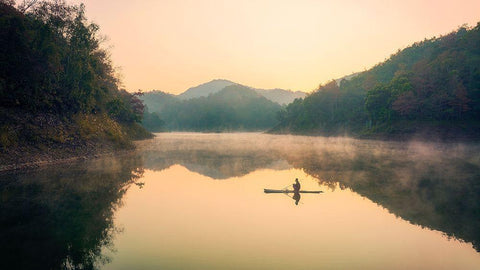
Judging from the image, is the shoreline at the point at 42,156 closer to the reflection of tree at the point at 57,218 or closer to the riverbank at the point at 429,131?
the reflection of tree at the point at 57,218

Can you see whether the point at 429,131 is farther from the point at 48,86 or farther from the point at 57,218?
the point at 57,218

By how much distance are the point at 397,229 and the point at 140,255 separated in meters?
11.1

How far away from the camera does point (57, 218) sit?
50.9 ft

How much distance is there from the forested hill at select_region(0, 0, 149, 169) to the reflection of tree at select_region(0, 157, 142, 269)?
29.8 feet

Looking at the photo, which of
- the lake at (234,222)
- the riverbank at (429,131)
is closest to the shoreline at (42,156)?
the lake at (234,222)

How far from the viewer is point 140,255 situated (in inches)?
449

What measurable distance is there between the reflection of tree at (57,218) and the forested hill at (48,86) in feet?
29.8

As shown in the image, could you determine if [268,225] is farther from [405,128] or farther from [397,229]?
[405,128]

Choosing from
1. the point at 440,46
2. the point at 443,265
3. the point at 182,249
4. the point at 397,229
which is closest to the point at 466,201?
the point at 397,229

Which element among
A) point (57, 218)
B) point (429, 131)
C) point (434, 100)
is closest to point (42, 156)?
point (57, 218)

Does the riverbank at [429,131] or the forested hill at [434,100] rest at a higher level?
the forested hill at [434,100]

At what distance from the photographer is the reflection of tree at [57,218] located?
1094 cm

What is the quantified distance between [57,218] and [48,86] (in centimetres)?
3098

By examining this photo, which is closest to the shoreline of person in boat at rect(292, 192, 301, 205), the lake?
the lake
